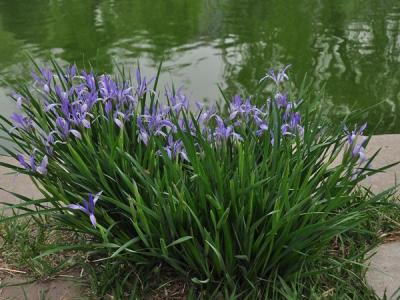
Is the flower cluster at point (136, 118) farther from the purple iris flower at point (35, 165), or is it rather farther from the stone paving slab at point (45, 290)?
the stone paving slab at point (45, 290)

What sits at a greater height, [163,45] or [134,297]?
[134,297]

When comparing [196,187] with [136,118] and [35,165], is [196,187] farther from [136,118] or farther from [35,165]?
[35,165]

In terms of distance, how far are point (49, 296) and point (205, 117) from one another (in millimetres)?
835

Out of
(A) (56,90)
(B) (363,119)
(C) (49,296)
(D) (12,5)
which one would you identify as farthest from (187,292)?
(D) (12,5)

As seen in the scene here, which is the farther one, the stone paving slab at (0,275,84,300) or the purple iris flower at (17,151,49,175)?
the stone paving slab at (0,275,84,300)

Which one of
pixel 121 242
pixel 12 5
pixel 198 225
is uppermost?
pixel 198 225

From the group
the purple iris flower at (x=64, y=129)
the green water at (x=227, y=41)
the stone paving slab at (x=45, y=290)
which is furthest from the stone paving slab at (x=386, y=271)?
the green water at (x=227, y=41)

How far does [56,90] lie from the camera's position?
2178mm

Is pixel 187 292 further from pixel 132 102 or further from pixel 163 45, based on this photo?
pixel 163 45

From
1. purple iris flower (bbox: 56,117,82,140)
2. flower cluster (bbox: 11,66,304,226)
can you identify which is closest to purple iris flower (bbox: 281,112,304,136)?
flower cluster (bbox: 11,66,304,226)

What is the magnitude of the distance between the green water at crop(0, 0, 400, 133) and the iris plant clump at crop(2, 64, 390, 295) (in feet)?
7.72

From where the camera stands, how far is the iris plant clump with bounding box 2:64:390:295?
1.80 meters

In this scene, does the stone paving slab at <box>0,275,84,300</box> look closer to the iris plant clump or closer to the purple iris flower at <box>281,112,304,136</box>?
the iris plant clump

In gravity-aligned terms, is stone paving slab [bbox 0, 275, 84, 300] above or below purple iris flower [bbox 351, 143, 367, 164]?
below
